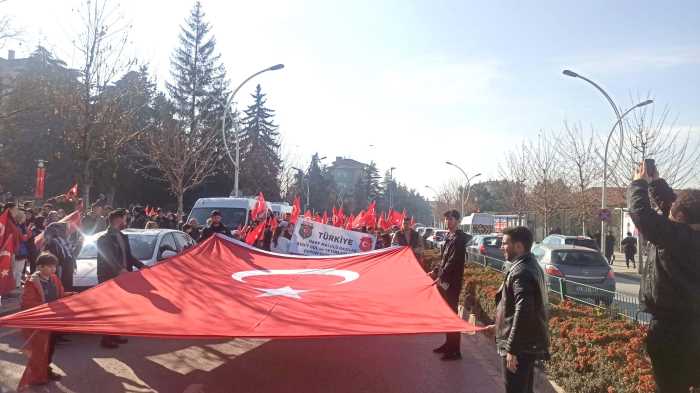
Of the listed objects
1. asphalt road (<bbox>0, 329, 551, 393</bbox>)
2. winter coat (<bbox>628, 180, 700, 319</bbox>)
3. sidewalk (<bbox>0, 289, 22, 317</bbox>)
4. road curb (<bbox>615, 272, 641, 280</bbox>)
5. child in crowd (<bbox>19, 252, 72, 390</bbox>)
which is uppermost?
winter coat (<bbox>628, 180, 700, 319</bbox>)

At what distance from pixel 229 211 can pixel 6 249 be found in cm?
1045

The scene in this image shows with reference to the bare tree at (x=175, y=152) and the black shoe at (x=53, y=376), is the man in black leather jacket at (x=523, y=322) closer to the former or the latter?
the black shoe at (x=53, y=376)

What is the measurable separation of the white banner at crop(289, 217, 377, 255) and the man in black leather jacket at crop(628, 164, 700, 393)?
10.5 m

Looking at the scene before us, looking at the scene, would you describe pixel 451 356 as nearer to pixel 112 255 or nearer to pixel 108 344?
pixel 108 344

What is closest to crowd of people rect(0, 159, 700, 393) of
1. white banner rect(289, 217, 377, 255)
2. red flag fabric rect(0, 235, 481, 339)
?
red flag fabric rect(0, 235, 481, 339)

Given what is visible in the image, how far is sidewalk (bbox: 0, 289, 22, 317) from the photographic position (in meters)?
10.3

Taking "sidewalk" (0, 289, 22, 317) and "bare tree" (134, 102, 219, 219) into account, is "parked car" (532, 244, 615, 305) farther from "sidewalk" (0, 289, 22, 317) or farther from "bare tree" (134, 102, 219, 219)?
"bare tree" (134, 102, 219, 219)

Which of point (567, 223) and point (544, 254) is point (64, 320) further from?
point (567, 223)

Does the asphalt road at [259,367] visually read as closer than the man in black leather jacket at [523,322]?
No

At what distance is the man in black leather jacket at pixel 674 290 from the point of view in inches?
149

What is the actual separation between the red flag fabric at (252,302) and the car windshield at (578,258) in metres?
7.05

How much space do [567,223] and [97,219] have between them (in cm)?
3859

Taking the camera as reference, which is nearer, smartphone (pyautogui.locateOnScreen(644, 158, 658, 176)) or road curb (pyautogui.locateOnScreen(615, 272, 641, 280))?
smartphone (pyautogui.locateOnScreen(644, 158, 658, 176))

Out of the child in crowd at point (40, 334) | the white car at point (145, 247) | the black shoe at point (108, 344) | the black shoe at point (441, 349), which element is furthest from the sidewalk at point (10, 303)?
the black shoe at point (441, 349)
